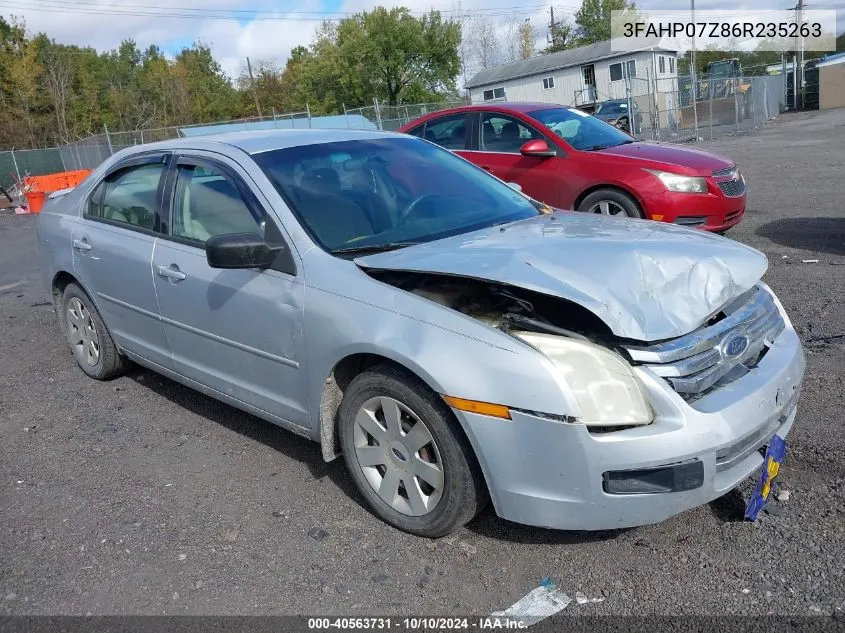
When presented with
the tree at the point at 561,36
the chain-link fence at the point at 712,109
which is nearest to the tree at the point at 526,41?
the tree at the point at 561,36

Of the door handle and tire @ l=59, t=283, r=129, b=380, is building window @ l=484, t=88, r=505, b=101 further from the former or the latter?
the door handle

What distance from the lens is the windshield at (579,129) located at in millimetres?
8508

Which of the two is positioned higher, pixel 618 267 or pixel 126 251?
pixel 126 251

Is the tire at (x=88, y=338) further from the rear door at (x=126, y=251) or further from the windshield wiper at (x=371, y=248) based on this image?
the windshield wiper at (x=371, y=248)

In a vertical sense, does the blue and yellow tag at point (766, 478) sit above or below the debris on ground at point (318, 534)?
above

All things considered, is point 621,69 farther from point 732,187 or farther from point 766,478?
point 766,478

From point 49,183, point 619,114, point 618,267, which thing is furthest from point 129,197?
point 619,114

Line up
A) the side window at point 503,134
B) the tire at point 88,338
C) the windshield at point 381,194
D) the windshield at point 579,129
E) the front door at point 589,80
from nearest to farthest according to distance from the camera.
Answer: the windshield at point 381,194, the tire at point 88,338, the windshield at point 579,129, the side window at point 503,134, the front door at point 589,80

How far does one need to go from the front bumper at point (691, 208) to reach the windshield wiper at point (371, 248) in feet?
15.0

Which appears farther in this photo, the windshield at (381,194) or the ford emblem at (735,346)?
the windshield at (381,194)

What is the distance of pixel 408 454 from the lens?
3156mm

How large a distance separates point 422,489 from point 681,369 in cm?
115

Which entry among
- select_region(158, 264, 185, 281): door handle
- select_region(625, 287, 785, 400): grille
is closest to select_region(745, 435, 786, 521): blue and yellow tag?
select_region(625, 287, 785, 400): grille

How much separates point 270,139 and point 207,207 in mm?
518
